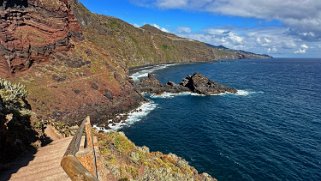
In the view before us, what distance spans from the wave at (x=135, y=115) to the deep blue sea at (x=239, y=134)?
178cm

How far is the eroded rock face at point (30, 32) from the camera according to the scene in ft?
259

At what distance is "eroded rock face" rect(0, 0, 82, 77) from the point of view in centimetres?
7906

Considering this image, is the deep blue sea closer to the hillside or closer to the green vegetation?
the hillside

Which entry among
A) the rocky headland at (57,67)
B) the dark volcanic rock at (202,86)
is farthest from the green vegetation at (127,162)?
the dark volcanic rock at (202,86)

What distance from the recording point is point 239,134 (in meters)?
74.7

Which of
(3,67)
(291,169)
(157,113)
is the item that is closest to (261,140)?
(291,169)

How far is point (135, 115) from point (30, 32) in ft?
120

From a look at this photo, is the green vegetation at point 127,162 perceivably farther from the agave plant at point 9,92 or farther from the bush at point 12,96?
the agave plant at point 9,92

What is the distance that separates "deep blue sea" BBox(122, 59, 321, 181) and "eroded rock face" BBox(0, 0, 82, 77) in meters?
32.8

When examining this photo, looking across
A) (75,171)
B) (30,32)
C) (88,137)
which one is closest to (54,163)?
(88,137)

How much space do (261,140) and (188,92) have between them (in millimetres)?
58271

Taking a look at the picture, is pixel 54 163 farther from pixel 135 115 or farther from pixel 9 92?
pixel 135 115

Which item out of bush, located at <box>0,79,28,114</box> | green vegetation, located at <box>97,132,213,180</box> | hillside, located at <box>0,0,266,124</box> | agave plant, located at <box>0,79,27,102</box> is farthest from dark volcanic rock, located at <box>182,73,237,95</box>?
bush, located at <box>0,79,28,114</box>

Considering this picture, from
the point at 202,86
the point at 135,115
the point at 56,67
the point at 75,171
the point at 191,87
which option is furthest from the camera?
the point at 191,87
